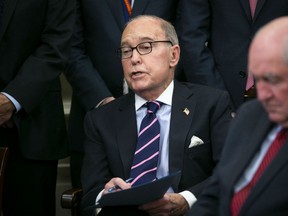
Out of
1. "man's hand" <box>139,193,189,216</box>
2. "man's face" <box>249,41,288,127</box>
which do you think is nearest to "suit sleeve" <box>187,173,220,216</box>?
"man's face" <box>249,41,288,127</box>

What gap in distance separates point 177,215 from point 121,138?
513mm

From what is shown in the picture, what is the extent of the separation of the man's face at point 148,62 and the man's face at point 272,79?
4.28 feet

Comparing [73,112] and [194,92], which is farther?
[73,112]

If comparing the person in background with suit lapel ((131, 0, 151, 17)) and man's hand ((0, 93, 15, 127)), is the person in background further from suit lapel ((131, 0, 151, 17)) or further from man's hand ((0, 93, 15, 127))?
suit lapel ((131, 0, 151, 17))

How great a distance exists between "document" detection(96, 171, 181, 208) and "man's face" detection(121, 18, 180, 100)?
0.67 metres

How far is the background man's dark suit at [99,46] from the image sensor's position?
435 centimetres

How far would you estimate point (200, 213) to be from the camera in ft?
9.44

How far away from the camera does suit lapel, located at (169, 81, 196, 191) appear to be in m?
3.70

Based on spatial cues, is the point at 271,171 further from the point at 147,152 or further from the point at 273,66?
the point at 147,152

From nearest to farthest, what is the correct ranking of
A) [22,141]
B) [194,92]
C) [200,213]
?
[200,213], [194,92], [22,141]

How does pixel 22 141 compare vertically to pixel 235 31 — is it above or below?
below

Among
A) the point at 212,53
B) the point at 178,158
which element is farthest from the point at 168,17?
the point at 178,158

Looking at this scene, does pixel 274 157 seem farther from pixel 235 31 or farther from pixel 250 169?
pixel 235 31

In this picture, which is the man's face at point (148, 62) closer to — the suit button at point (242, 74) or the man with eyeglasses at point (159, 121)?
the man with eyeglasses at point (159, 121)
